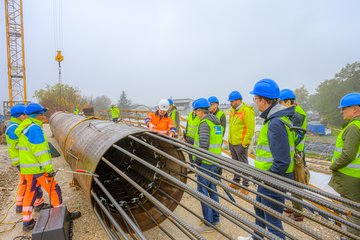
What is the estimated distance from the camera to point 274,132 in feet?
7.21

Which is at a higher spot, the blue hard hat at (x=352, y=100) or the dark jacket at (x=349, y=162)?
the blue hard hat at (x=352, y=100)

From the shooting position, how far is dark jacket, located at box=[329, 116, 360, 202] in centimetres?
247

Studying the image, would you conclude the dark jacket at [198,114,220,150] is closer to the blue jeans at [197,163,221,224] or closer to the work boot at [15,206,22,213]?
the blue jeans at [197,163,221,224]

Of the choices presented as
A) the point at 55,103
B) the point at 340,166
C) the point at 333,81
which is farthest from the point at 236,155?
the point at 333,81

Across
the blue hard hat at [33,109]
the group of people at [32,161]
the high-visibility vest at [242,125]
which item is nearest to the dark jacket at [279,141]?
the high-visibility vest at [242,125]

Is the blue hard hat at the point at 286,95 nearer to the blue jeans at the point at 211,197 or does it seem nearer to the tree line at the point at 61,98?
the blue jeans at the point at 211,197

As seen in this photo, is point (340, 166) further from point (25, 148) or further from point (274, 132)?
point (25, 148)

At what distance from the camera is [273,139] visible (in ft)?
7.23

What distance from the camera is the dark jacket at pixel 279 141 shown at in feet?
7.09

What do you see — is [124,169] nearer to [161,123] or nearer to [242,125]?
[161,123]

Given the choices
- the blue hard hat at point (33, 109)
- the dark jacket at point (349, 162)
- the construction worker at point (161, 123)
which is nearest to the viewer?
the dark jacket at point (349, 162)

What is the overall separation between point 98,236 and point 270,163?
2589 millimetres

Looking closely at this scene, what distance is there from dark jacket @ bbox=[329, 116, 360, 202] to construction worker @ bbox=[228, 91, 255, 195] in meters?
1.69

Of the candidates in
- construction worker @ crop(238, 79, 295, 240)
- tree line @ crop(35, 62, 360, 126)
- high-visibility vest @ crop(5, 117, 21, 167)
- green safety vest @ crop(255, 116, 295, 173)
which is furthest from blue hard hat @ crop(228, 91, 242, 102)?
tree line @ crop(35, 62, 360, 126)
